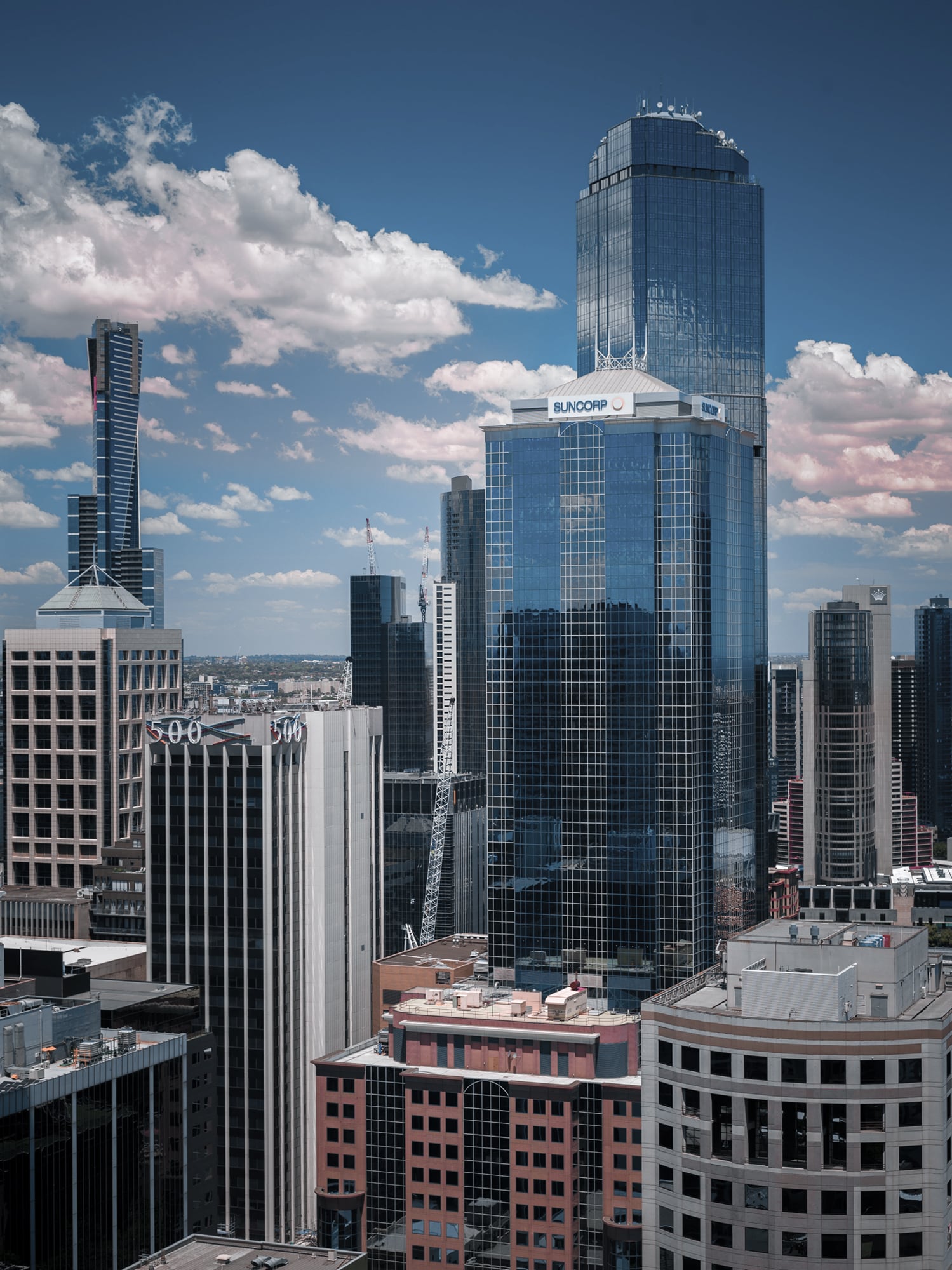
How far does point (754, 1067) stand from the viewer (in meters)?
103

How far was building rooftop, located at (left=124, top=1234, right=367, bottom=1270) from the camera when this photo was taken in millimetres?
107062

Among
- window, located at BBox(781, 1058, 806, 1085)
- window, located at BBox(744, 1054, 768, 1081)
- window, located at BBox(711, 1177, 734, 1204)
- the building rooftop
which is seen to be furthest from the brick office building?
window, located at BBox(781, 1058, 806, 1085)

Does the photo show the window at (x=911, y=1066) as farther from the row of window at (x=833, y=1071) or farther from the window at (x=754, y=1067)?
the window at (x=754, y=1067)

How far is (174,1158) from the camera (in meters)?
136

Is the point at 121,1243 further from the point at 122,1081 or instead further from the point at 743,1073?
the point at 743,1073

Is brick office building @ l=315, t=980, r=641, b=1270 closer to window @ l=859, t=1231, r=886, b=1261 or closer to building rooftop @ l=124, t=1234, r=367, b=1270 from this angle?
building rooftop @ l=124, t=1234, r=367, b=1270

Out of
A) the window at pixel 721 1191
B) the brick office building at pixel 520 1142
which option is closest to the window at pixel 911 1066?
the window at pixel 721 1191

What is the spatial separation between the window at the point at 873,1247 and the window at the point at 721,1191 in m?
8.94

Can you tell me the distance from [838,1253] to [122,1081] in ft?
201

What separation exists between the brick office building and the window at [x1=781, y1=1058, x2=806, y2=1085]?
57.5 meters

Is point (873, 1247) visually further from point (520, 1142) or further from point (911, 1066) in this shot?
point (520, 1142)

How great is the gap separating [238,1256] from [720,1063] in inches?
1503

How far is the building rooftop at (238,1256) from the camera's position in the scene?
4215 inches

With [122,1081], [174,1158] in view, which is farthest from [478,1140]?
[122,1081]
